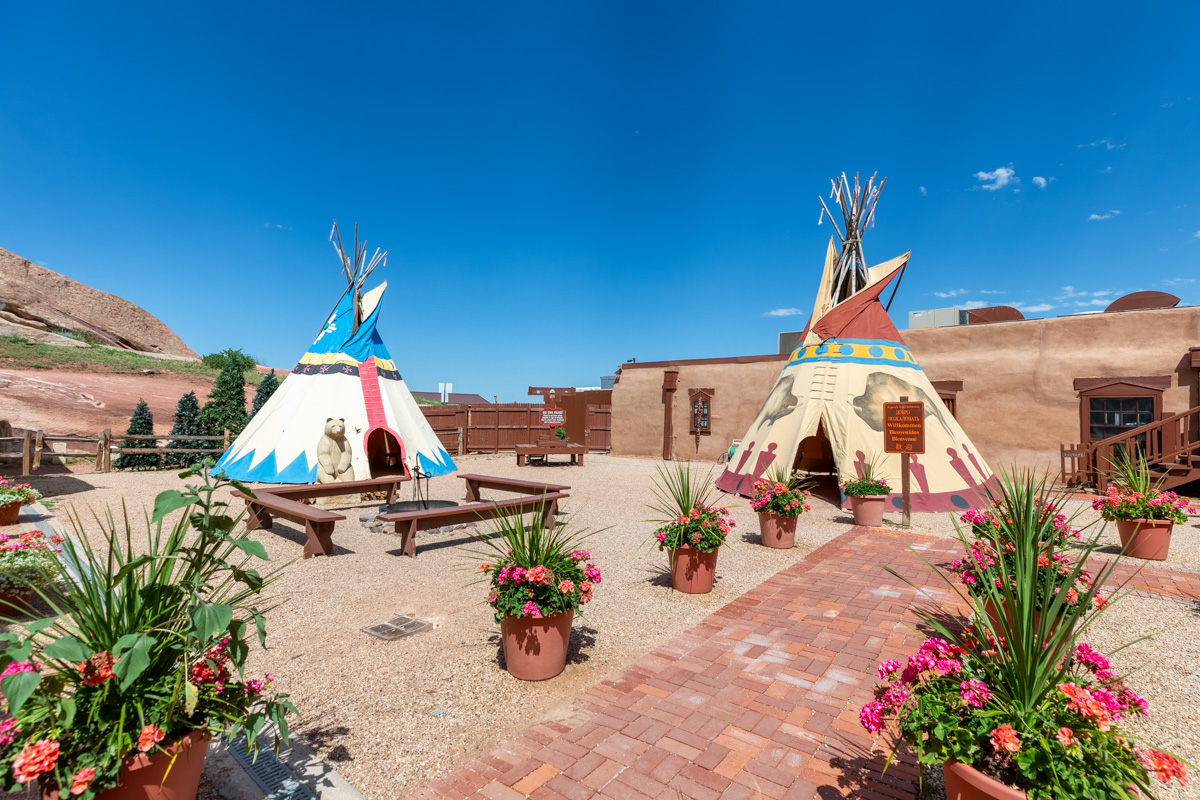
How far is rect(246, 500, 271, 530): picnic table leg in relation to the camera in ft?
27.1

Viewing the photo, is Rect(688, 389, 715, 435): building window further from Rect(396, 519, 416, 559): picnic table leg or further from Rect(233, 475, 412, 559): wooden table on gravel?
Rect(396, 519, 416, 559): picnic table leg

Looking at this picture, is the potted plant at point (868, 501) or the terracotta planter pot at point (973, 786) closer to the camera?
the terracotta planter pot at point (973, 786)

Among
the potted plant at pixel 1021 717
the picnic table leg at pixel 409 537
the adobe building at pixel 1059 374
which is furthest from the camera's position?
the adobe building at pixel 1059 374

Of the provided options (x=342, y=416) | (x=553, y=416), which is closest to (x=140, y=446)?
(x=342, y=416)

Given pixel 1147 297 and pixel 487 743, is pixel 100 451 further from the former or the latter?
pixel 1147 297

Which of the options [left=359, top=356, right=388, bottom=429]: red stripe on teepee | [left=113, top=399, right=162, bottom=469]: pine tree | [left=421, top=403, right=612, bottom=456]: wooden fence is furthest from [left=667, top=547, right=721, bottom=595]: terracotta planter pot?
[left=113, top=399, right=162, bottom=469]: pine tree

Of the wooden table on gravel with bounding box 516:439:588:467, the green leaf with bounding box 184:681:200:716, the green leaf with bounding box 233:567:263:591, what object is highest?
the green leaf with bounding box 233:567:263:591

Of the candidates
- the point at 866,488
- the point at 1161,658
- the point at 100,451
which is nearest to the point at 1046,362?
the point at 866,488

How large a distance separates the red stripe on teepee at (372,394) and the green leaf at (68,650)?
34.4 feet

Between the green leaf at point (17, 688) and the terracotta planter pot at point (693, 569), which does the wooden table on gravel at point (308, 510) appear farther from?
the terracotta planter pot at point (693, 569)

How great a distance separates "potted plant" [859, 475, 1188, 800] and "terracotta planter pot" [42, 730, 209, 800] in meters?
2.76

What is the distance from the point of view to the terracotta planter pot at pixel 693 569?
225 inches

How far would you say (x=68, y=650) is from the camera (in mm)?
1893

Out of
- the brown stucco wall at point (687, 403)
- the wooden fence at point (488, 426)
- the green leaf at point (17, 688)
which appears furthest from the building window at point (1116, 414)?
the green leaf at point (17, 688)
